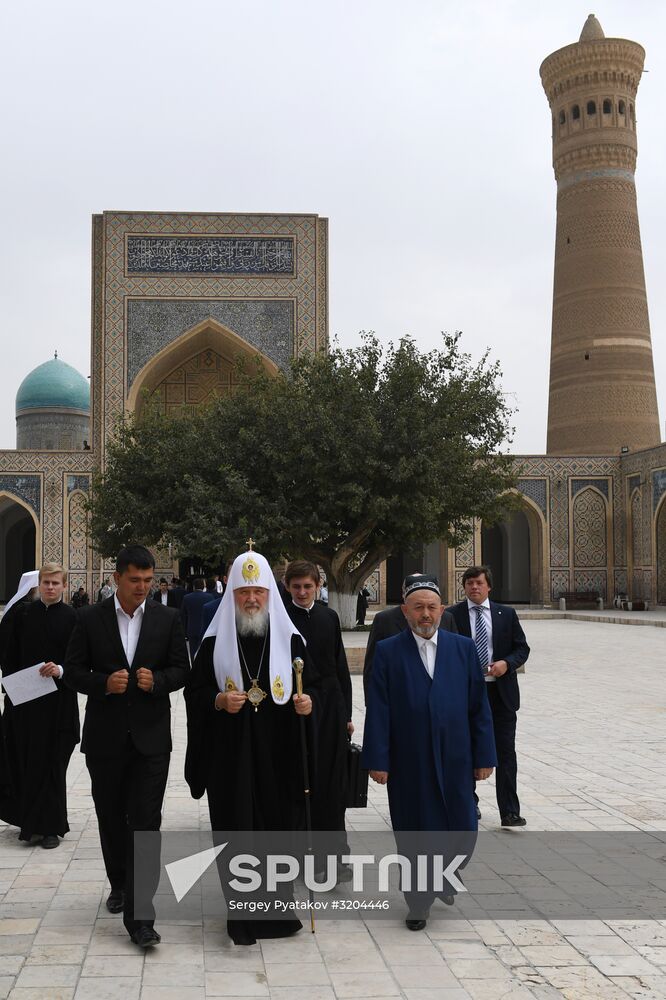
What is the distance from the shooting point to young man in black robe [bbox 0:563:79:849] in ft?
14.1

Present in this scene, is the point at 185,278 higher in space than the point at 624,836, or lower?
higher

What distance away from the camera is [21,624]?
4.58 m

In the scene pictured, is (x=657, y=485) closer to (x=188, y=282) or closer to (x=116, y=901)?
(x=188, y=282)

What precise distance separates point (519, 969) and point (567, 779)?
8.94ft

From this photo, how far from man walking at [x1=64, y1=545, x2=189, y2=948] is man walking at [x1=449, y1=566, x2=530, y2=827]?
1579 mm

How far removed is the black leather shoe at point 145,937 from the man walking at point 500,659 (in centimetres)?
186

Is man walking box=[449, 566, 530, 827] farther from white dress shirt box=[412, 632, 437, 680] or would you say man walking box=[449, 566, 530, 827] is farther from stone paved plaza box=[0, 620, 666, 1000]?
white dress shirt box=[412, 632, 437, 680]

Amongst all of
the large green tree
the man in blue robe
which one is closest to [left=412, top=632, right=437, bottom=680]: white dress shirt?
the man in blue robe

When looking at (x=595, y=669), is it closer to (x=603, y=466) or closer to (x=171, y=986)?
(x=171, y=986)

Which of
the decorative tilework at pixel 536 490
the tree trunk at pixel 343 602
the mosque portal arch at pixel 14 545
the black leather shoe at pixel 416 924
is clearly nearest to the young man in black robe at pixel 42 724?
the black leather shoe at pixel 416 924

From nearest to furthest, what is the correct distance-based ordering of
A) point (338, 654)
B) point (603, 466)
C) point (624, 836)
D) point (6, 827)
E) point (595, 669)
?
point (338, 654) → point (624, 836) → point (6, 827) → point (595, 669) → point (603, 466)

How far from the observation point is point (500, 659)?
4.65 m

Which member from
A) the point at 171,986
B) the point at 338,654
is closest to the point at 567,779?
the point at 338,654

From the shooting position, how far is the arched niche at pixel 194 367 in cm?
2317
